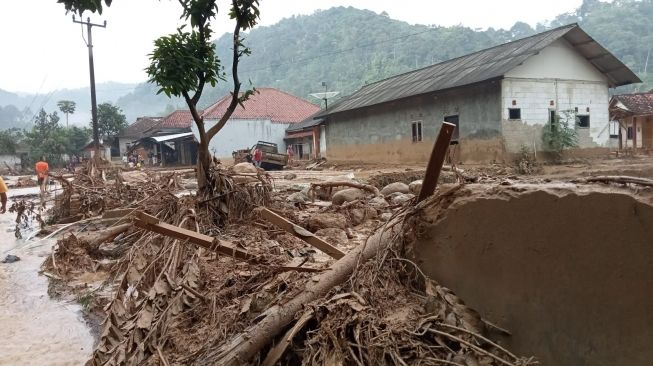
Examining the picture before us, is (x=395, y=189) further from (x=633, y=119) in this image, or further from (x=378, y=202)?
(x=633, y=119)

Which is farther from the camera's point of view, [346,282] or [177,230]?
[177,230]

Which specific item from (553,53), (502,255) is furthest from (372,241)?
(553,53)

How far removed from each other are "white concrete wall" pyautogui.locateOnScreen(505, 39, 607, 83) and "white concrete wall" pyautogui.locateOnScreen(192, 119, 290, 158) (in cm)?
2213

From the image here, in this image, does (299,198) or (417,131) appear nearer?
(299,198)

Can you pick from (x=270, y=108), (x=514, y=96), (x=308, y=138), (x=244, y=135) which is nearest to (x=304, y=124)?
(x=308, y=138)

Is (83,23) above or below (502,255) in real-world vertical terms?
above

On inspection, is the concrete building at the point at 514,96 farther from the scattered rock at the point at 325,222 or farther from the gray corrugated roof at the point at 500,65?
the scattered rock at the point at 325,222

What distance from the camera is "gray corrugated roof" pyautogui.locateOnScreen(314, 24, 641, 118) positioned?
1616cm

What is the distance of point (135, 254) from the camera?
17.2ft

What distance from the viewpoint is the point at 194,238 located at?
4.13 meters

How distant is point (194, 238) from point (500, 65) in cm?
1504

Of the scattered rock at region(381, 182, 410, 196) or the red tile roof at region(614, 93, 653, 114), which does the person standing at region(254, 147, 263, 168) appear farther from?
the red tile roof at region(614, 93, 653, 114)

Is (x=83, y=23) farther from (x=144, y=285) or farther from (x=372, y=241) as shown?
(x=372, y=241)

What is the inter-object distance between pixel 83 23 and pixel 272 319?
77.6 feet
